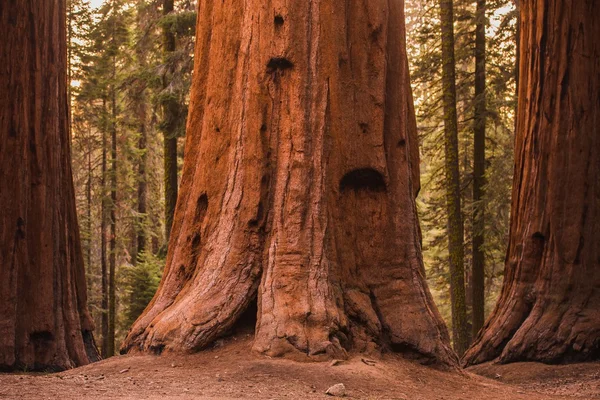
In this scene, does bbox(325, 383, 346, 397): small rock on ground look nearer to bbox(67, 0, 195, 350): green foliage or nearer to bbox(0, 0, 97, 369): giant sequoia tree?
bbox(0, 0, 97, 369): giant sequoia tree

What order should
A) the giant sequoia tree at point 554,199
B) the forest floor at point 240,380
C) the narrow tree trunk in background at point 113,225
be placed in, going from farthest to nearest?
the narrow tree trunk in background at point 113,225, the giant sequoia tree at point 554,199, the forest floor at point 240,380

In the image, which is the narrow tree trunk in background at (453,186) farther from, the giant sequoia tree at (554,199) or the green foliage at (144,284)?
the green foliage at (144,284)

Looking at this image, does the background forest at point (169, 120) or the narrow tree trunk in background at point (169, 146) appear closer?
the background forest at point (169, 120)

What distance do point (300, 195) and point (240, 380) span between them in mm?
2101

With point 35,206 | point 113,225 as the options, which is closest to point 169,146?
point 113,225

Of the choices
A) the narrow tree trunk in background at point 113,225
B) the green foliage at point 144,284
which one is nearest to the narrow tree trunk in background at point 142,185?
the narrow tree trunk in background at point 113,225

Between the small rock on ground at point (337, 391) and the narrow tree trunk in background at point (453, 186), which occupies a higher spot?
the narrow tree trunk in background at point (453, 186)

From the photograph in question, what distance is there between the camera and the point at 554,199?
38.0 feet

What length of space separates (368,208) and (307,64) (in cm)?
167

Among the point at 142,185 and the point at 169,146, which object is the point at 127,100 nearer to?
the point at 142,185

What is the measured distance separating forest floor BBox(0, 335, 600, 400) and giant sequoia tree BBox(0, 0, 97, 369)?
2.87m

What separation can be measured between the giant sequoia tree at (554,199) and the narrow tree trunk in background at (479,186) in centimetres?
578

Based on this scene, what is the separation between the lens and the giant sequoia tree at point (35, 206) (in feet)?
31.9

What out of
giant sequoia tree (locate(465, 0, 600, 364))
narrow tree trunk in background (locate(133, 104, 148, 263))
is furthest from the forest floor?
narrow tree trunk in background (locate(133, 104, 148, 263))
